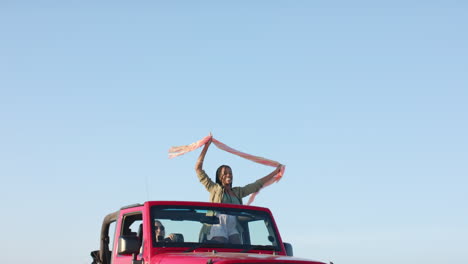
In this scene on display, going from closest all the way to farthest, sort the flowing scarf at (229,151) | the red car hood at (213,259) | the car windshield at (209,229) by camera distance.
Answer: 1. the red car hood at (213,259)
2. the car windshield at (209,229)
3. the flowing scarf at (229,151)

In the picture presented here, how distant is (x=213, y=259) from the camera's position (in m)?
7.03

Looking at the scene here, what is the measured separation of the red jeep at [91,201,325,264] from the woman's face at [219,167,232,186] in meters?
1.70

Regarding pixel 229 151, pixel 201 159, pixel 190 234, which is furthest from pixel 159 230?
pixel 229 151

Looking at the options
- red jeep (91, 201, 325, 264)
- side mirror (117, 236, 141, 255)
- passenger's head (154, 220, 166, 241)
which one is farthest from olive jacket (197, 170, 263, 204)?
side mirror (117, 236, 141, 255)

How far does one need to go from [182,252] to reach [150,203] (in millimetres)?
716

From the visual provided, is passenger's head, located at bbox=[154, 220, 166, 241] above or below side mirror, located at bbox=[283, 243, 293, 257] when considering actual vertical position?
above

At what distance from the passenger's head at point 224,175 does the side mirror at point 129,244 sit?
10.4 feet

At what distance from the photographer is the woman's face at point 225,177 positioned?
36.2 ft

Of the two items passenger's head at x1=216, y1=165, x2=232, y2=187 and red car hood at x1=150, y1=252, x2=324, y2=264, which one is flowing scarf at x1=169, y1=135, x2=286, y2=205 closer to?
passenger's head at x1=216, y1=165, x2=232, y2=187

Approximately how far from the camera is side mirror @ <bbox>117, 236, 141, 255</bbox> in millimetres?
7898

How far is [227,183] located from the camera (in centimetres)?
1104

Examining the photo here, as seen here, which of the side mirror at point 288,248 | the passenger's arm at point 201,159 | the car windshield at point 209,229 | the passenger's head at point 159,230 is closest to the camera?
the passenger's head at point 159,230

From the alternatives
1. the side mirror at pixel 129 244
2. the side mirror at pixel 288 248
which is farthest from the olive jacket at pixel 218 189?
the side mirror at pixel 129 244

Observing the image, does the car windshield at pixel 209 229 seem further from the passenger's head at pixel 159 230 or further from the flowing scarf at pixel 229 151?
the flowing scarf at pixel 229 151
